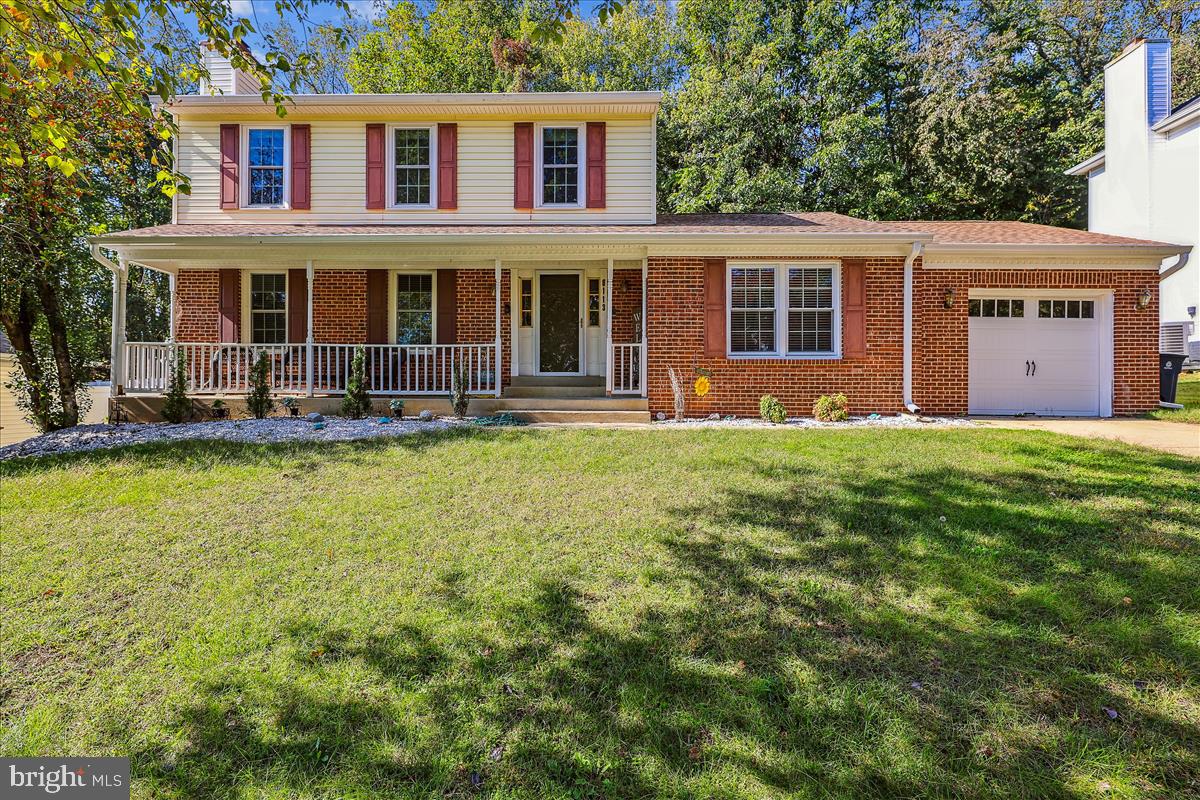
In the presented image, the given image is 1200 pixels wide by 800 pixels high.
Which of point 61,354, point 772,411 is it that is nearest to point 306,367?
point 61,354

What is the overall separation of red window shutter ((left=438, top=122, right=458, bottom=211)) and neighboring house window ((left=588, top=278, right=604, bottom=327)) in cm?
308

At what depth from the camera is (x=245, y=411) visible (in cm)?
922

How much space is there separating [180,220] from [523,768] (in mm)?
12993

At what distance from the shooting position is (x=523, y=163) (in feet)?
35.3

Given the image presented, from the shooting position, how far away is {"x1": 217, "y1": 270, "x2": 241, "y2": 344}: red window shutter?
1063 cm

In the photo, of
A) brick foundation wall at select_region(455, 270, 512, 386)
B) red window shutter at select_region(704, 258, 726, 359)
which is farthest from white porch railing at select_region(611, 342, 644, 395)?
brick foundation wall at select_region(455, 270, 512, 386)

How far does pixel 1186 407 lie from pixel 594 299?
1066 cm

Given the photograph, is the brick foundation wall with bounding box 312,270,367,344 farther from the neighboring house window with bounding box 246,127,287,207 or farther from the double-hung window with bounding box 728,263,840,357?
the double-hung window with bounding box 728,263,840,357

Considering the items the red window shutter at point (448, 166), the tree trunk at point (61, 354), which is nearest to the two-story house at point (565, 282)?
the red window shutter at point (448, 166)

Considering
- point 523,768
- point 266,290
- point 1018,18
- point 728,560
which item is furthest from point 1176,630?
point 1018,18

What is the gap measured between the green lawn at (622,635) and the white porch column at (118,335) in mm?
4335

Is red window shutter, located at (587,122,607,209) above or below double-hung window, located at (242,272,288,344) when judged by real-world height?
above

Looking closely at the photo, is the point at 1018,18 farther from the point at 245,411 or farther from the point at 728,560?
the point at 245,411

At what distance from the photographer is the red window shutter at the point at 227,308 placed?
10633 millimetres
